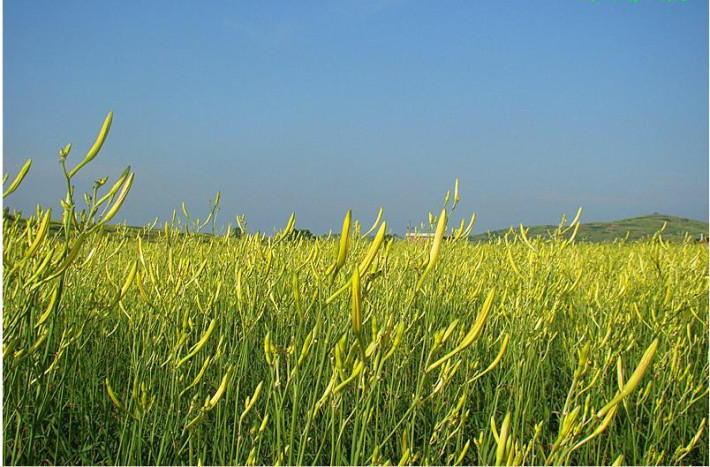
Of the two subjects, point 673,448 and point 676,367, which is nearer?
point 676,367

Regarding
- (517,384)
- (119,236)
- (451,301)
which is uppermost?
(119,236)

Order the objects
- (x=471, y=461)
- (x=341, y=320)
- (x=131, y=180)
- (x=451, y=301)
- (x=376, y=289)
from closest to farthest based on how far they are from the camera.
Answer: (x=131, y=180) < (x=471, y=461) < (x=341, y=320) < (x=376, y=289) < (x=451, y=301)

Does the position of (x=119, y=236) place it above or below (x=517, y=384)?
above

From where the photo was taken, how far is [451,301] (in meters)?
2.71

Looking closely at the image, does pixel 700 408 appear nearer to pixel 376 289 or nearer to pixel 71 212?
pixel 376 289

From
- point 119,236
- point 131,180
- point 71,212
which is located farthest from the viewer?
point 119,236

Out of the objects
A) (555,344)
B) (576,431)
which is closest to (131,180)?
(576,431)

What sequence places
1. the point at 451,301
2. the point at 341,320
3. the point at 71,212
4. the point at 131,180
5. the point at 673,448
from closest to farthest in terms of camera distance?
the point at 71,212, the point at 131,180, the point at 673,448, the point at 341,320, the point at 451,301

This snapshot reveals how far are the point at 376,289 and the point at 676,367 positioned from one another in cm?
117

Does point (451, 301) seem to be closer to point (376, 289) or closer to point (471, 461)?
point (376, 289)

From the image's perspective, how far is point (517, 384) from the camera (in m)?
1.76

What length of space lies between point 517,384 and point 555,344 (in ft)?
2.76

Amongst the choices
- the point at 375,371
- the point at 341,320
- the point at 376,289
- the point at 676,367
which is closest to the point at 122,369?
the point at 341,320

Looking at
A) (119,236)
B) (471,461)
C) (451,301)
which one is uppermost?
(119,236)
